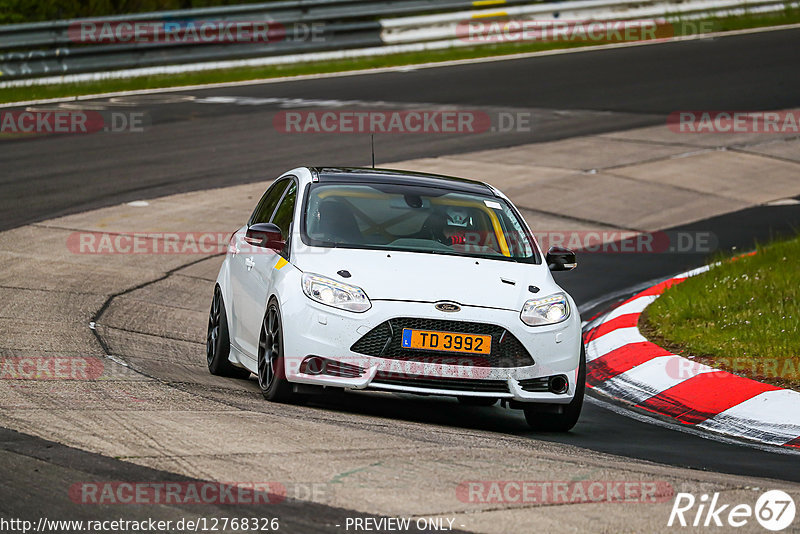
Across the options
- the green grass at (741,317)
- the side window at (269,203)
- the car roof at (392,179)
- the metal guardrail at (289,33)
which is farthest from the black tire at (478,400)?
the metal guardrail at (289,33)

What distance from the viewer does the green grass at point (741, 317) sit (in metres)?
9.26

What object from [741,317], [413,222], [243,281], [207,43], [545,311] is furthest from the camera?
[207,43]

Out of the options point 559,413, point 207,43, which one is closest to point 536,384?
point 559,413

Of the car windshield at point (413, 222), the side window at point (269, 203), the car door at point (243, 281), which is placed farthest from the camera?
the side window at point (269, 203)

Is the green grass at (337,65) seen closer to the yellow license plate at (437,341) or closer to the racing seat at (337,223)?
the racing seat at (337,223)

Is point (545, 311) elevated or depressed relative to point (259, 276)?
depressed

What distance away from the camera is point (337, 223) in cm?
860

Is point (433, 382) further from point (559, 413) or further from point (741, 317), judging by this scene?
point (741, 317)

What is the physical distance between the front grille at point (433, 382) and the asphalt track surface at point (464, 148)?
1.50 ft

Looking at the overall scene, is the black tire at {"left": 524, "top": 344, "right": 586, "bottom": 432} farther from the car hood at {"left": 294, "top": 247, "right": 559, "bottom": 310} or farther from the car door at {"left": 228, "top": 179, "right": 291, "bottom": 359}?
the car door at {"left": 228, "top": 179, "right": 291, "bottom": 359}

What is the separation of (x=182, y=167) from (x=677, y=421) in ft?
35.4

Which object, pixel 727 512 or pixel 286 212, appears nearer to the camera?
pixel 727 512

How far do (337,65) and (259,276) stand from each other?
62.2ft

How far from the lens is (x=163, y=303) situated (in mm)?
11625
